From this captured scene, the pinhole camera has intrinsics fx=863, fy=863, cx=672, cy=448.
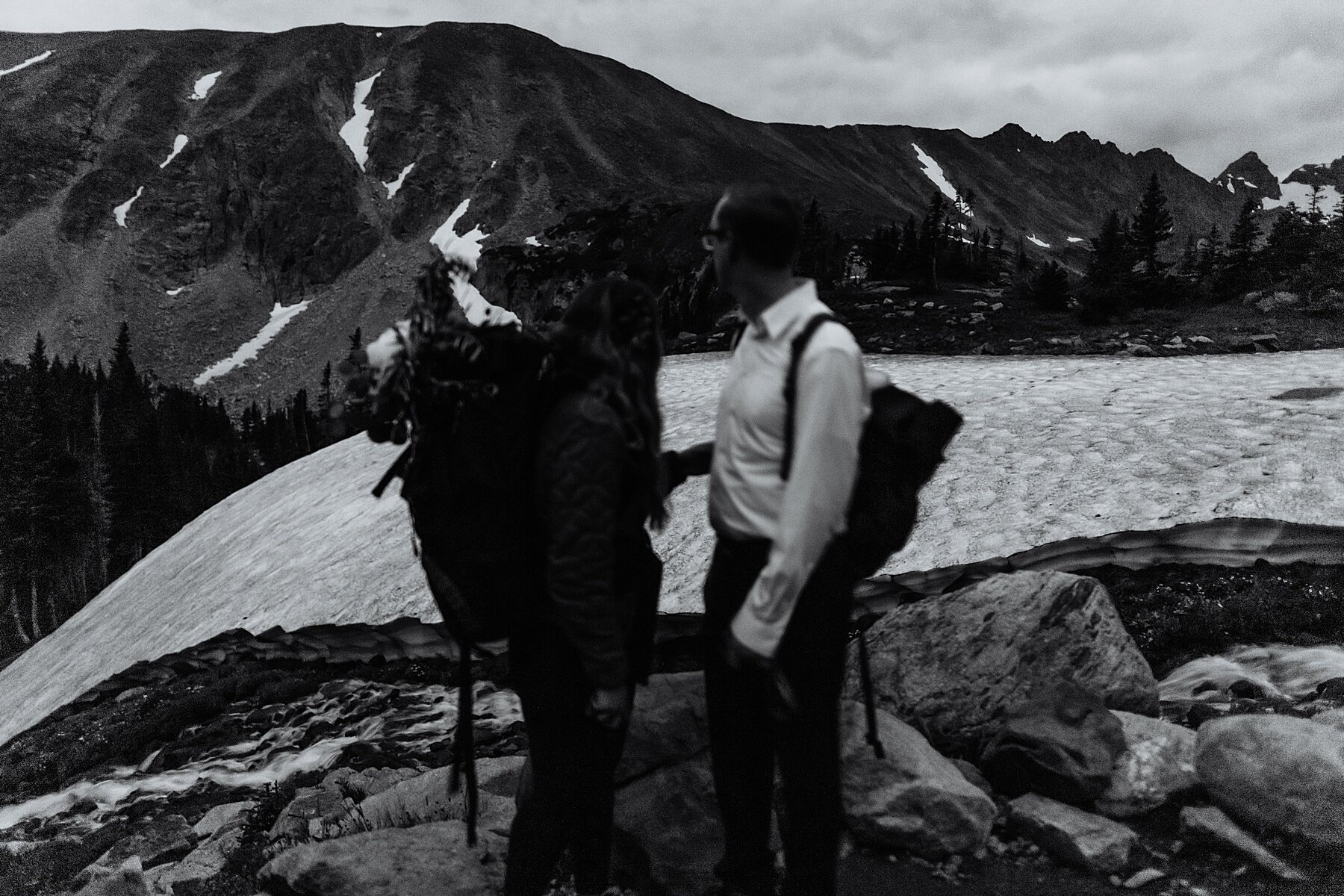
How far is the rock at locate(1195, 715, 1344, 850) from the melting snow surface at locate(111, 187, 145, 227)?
162957 millimetres

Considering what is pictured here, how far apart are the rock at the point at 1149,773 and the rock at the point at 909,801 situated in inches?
25.8

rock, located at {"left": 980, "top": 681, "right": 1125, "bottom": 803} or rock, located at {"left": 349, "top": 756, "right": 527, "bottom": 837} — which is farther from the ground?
rock, located at {"left": 980, "top": 681, "right": 1125, "bottom": 803}

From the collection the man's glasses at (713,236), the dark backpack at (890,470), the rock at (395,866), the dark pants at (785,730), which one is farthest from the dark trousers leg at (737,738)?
the rock at (395,866)

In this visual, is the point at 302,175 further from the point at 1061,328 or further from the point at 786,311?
the point at 786,311

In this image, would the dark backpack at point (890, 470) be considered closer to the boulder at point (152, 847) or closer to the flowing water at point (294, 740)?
the flowing water at point (294, 740)

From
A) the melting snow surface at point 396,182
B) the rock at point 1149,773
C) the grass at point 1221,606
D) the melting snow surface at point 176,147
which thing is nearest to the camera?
the rock at point 1149,773

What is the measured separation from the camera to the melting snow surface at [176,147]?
486 feet

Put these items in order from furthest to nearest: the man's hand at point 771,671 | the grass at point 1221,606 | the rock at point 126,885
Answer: the grass at point 1221,606 < the rock at point 126,885 < the man's hand at point 771,671

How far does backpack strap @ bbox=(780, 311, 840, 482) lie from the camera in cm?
270

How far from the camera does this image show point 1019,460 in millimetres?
9438

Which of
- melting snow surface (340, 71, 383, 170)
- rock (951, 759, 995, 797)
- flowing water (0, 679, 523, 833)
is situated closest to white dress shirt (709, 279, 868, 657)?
rock (951, 759, 995, 797)

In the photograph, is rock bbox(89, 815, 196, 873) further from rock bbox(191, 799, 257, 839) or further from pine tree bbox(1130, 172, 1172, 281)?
pine tree bbox(1130, 172, 1172, 281)

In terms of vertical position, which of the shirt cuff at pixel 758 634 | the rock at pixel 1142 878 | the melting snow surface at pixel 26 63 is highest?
the melting snow surface at pixel 26 63

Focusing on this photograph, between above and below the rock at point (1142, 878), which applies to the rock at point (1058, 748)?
above
